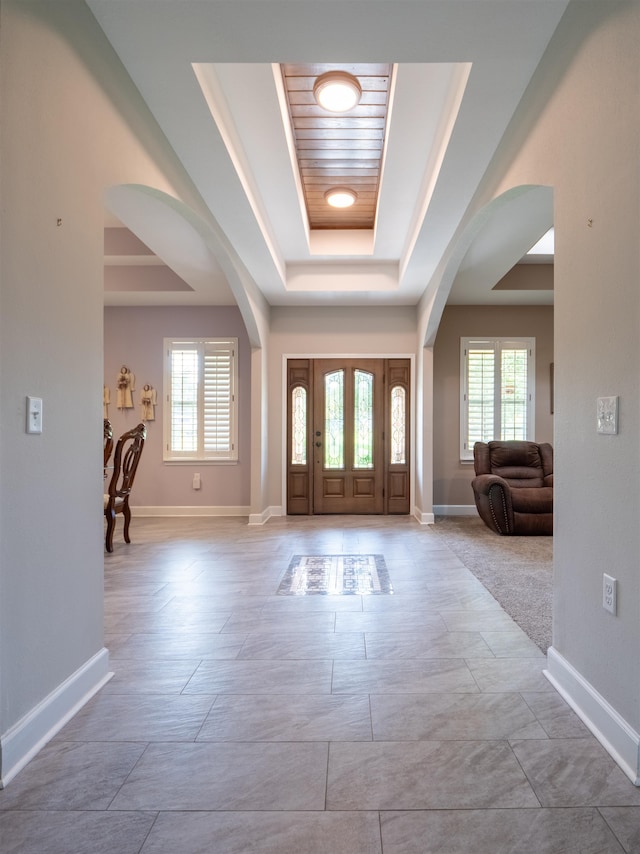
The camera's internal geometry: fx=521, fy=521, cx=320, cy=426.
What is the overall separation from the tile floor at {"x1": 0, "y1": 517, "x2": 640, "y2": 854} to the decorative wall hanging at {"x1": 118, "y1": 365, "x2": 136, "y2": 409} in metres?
4.05

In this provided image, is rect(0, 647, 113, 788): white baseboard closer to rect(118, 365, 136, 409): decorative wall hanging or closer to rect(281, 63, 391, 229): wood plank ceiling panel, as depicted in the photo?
rect(281, 63, 391, 229): wood plank ceiling panel

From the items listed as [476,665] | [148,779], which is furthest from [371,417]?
[148,779]

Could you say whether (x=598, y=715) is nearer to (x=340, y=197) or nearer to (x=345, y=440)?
(x=340, y=197)

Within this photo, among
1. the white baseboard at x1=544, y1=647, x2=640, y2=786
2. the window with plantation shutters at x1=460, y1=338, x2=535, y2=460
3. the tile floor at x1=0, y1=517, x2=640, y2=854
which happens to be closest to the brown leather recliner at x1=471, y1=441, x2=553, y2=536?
the window with plantation shutters at x1=460, y1=338, x2=535, y2=460

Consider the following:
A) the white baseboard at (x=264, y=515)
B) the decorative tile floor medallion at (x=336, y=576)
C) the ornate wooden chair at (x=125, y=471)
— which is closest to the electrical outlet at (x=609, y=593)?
the decorative tile floor medallion at (x=336, y=576)

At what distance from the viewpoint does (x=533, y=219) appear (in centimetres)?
418

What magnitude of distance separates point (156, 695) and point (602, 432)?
1.95m

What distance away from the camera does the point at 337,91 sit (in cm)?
280

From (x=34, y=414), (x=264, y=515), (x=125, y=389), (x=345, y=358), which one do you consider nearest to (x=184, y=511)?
(x=264, y=515)

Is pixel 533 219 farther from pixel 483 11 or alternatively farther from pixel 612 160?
pixel 612 160

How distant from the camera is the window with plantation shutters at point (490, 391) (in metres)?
6.76

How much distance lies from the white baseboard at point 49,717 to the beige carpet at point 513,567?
201 centimetres

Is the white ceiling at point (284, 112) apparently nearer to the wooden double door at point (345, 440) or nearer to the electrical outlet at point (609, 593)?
the wooden double door at point (345, 440)

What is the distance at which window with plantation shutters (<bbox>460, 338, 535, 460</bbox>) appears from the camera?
6762mm
